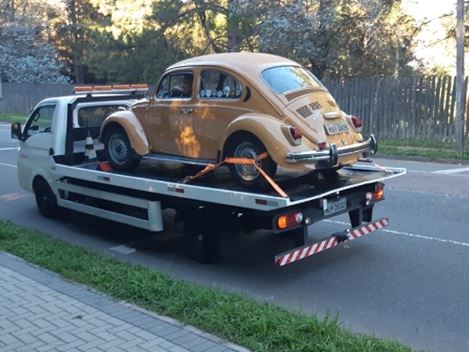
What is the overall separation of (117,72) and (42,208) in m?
22.3

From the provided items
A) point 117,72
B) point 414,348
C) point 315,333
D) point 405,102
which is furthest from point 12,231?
point 117,72

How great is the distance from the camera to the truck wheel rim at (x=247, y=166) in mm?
6773

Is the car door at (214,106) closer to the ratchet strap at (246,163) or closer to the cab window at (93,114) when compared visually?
the ratchet strap at (246,163)

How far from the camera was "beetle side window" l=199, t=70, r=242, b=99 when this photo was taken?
7.24m

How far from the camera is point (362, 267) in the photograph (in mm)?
7117

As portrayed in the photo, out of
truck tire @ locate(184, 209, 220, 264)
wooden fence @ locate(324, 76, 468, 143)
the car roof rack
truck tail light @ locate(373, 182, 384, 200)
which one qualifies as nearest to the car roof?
truck tire @ locate(184, 209, 220, 264)

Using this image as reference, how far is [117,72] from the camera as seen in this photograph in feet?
103

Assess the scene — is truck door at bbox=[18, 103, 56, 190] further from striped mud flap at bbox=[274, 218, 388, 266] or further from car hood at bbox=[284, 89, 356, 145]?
striped mud flap at bbox=[274, 218, 388, 266]

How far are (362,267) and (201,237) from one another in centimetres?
185

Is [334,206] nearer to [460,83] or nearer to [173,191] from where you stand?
[173,191]

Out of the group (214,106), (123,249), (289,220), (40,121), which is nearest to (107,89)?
(40,121)

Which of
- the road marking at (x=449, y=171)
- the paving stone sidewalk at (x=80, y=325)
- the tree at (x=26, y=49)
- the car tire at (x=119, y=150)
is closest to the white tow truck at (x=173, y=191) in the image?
the car tire at (x=119, y=150)

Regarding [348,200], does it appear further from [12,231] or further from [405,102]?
[405,102]

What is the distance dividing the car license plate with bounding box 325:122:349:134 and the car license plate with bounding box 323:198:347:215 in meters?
0.76
